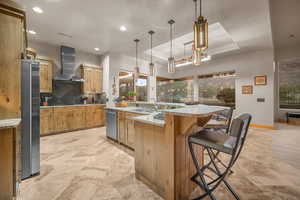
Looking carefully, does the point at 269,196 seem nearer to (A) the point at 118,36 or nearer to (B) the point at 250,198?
(B) the point at 250,198

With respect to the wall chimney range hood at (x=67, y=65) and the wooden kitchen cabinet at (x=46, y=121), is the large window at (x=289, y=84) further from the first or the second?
the wooden kitchen cabinet at (x=46, y=121)

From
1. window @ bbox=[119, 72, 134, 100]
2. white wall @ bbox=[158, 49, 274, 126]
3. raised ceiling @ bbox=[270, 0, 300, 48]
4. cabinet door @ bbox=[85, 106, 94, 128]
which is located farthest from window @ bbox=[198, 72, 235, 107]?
cabinet door @ bbox=[85, 106, 94, 128]

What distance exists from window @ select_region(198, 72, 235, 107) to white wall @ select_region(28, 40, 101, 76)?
5.39 meters

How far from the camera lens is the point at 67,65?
A: 466 cm

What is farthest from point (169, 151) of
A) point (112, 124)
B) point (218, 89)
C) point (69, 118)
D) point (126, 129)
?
point (218, 89)

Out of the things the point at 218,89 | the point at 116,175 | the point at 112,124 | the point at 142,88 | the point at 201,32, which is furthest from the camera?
the point at 142,88

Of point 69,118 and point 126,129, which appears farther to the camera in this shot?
point 69,118

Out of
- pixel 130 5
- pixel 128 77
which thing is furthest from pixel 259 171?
pixel 128 77

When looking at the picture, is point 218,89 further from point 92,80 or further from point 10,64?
point 10,64

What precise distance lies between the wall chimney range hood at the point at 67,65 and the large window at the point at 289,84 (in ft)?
28.9

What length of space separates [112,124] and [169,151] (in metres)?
2.43

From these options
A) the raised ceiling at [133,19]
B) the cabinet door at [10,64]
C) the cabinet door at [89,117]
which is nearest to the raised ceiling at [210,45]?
the raised ceiling at [133,19]

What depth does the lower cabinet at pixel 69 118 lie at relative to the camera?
400cm

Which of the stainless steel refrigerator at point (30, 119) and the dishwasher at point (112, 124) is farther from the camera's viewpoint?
the dishwasher at point (112, 124)
